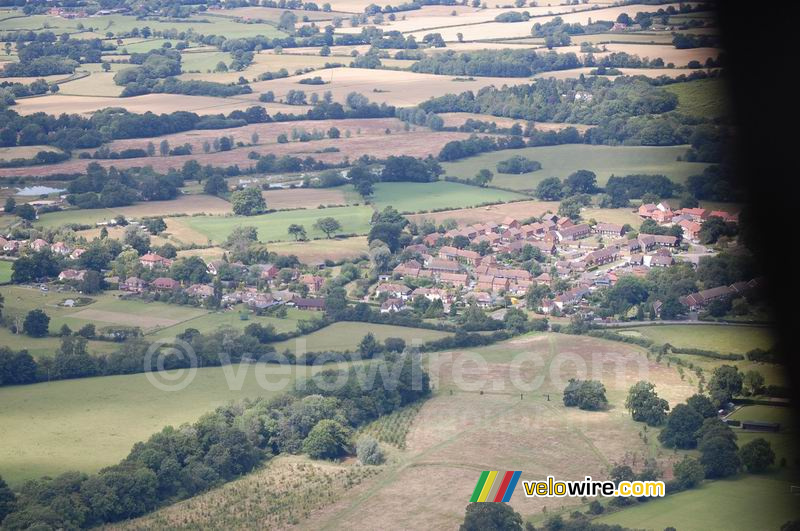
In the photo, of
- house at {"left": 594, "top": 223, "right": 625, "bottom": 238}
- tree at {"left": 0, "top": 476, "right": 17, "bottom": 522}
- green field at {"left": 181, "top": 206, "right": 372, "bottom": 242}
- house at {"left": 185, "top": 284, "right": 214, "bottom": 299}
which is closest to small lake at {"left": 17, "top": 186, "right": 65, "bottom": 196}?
green field at {"left": 181, "top": 206, "right": 372, "bottom": 242}

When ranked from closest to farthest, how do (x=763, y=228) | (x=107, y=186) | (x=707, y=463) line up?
(x=707, y=463), (x=763, y=228), (x=107, y=186)

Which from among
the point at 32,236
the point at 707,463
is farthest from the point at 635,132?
the point at 707,463

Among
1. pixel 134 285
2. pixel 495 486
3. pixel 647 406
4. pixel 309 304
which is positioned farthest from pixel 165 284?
pixel 495 486

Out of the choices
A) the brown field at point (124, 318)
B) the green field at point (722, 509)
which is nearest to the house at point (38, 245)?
the brown field at point (124, 318)

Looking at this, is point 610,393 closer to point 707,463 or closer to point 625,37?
point 707,463

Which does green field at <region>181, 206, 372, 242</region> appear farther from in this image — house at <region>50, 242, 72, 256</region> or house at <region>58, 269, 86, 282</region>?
house at <region>58, 269, 86, 282</region>

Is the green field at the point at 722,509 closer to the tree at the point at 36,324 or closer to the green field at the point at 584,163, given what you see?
the tree at the point at 36,324
